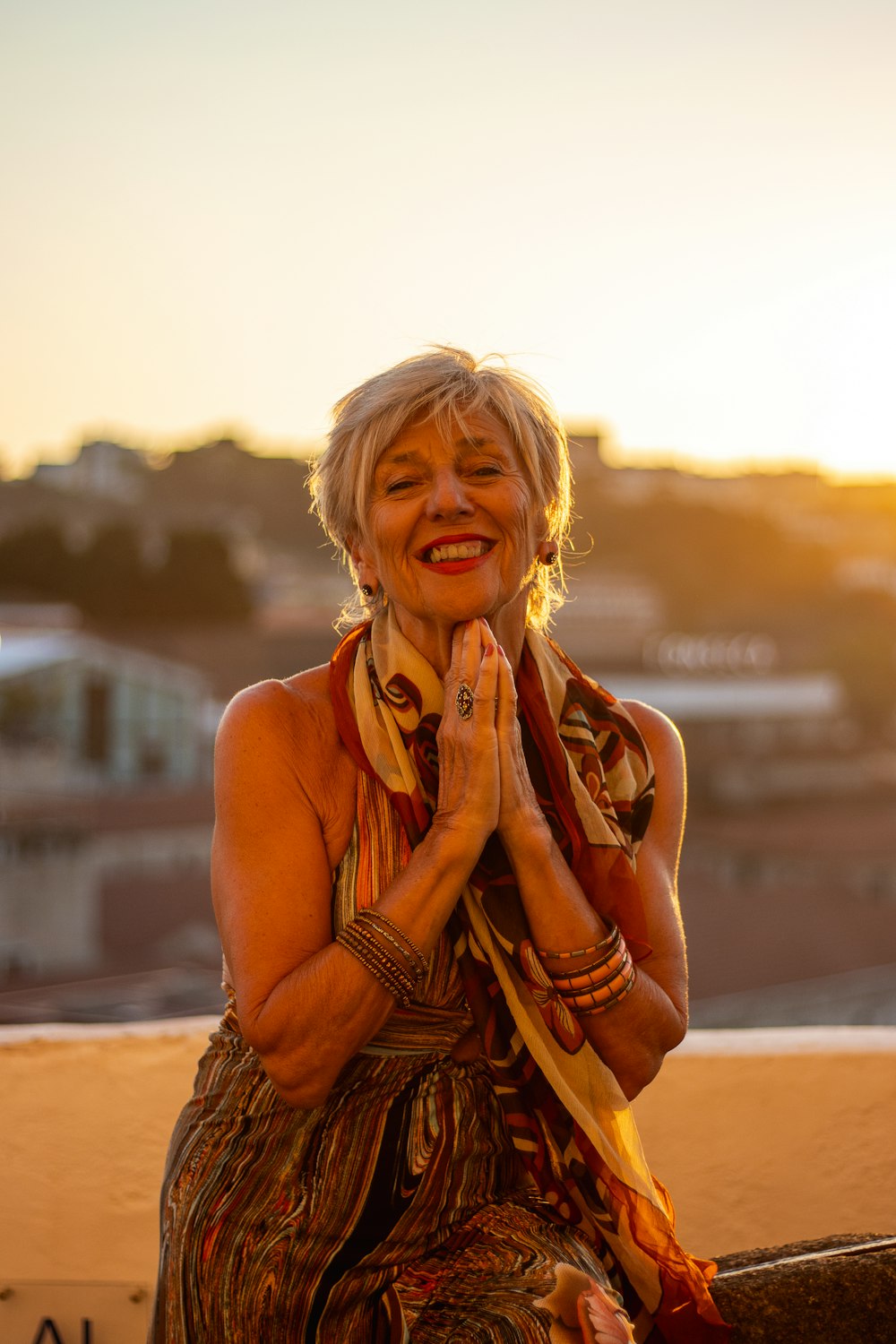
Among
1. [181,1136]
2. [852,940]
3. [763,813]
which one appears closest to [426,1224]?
[181,1136]

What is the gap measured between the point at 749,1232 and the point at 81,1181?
3.53 ft

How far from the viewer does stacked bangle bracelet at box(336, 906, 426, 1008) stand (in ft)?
4.44

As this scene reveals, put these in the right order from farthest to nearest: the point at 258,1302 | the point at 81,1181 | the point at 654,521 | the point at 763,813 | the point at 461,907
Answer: the point at 654,521 < the point at 763,813 < the point at 81,1181 < the point at 461,907 < the point at 258,1302

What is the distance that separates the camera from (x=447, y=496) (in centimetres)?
152

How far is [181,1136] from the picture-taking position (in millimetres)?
1491

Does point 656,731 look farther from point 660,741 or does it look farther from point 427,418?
point 427,418

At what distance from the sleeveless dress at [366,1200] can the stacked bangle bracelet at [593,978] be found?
123 mm

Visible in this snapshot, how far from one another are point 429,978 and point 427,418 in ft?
2.02

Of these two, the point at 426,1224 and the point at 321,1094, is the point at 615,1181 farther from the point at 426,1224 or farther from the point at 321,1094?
the point at 321,1094

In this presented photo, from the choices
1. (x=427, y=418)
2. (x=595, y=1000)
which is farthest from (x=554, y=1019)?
(x=427, y=418)

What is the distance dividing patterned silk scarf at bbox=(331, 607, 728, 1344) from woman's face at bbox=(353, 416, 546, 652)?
0.27ft

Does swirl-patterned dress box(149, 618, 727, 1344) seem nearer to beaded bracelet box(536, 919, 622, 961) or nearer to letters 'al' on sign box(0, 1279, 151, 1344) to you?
beaded bracelet box(536, 919, 622, 961)

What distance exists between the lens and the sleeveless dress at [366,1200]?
135cm

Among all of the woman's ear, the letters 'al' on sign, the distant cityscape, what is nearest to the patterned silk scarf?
the woman's ear
